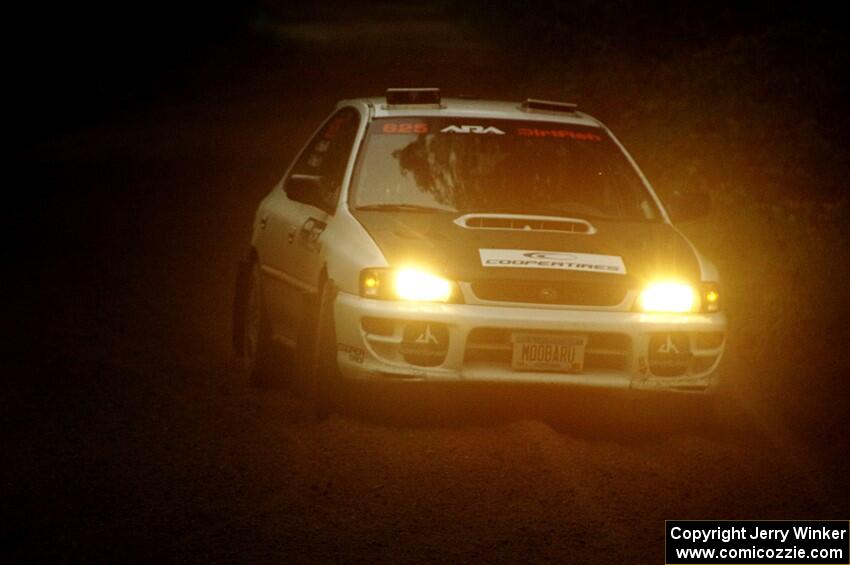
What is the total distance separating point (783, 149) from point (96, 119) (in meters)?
17.7

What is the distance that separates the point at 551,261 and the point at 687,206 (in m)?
1.40

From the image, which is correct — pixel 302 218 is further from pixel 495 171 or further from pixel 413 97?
pixel 495 171

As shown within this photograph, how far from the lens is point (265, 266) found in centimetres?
1061

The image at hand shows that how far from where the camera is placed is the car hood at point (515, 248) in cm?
848

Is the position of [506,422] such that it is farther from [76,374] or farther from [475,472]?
[76,374]

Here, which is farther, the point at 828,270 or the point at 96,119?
the point at 96,119

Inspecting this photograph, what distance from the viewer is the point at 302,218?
9891 mm

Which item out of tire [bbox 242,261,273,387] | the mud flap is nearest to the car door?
tire [bbox 242,261,273,387]

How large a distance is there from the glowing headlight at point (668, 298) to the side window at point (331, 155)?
5.92ft

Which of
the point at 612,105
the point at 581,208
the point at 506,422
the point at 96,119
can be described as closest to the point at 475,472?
the point at 506,422

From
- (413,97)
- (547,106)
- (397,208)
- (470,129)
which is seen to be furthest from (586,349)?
(547,106)

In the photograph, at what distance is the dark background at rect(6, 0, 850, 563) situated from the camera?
6.99 metres

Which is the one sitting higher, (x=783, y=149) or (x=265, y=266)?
(x=783, y=149)

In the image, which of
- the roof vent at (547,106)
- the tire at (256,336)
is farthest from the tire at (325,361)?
the roof vent at (547,106)
